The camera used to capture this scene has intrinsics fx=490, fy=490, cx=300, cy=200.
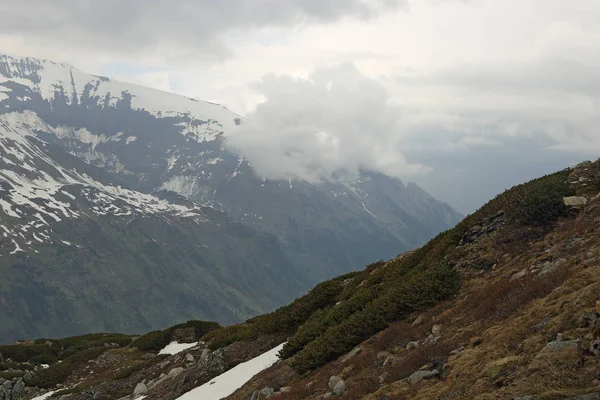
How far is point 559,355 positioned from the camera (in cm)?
888

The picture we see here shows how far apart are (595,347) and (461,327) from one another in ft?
19.4

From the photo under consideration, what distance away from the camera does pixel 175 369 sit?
32.4 metres

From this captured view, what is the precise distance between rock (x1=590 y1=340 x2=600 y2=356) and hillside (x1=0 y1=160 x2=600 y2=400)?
0.02 metres

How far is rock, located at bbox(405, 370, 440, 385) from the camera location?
37.7 ft

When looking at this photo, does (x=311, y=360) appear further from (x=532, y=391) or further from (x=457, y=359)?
(x=532, y=391)

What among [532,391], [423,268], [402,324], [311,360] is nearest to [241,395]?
[311,360]

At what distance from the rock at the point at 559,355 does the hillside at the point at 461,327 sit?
3cm

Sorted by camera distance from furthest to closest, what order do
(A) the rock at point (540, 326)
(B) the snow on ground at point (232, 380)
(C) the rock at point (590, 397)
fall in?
(B) the snow on ground at point (232, 380) → (A) the rock at point (540, 326) → (C) the rock at point (590, 397)

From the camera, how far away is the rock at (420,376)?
11477mm

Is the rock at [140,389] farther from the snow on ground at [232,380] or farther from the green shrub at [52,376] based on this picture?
the green shrub at [52,376]

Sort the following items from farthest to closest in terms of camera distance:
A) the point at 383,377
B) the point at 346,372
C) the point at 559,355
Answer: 1. the point at 346,372
2. the point at 383,377
3. the point at 559,355

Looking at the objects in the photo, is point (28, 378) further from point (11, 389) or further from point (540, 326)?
point (540, 326)

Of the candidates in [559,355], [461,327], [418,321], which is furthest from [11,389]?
[559,355]

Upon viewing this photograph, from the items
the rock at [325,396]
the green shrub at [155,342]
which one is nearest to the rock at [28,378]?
the green shrub at [155,342]
